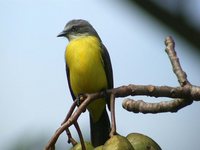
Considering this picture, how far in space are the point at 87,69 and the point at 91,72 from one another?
73mm

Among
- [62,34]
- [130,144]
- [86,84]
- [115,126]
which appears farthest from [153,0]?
[62,34]

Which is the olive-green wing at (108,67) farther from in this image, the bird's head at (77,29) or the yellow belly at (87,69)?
the bird's head at (77,29)

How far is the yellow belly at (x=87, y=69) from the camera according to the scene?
15.7ft

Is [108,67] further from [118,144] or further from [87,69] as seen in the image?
[118,144]

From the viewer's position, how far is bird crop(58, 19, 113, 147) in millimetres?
4738

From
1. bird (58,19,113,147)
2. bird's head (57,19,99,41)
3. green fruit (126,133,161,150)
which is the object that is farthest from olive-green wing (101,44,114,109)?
green fruit (126,133,161,150)

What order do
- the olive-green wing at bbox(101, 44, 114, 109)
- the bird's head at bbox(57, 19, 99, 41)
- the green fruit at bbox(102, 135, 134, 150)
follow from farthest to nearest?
the bird's head at bbox(57, 19, 99, 41) → the olive-green wing at bbox(101, 44, 114, 109) → the green fruit at bbox(102, 135, 134, 150)

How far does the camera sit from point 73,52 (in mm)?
5219

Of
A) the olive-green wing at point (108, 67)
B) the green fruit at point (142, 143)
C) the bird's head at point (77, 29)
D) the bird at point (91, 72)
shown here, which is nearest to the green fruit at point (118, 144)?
the green fruit at point (142, 143)

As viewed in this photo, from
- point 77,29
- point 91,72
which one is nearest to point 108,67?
point 91,72

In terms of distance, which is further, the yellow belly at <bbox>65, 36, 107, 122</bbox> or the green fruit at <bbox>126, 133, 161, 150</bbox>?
the yellow belly at <bbox>65, 36, 107, 122</bbox>

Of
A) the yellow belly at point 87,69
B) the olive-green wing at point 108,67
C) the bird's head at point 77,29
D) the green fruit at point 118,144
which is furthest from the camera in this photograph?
the bird's head at point 77,29

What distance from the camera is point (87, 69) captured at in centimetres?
492

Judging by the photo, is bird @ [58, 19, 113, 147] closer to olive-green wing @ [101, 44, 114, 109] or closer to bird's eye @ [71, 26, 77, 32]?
olive-green wing @ [101, 44, 114, 109]
